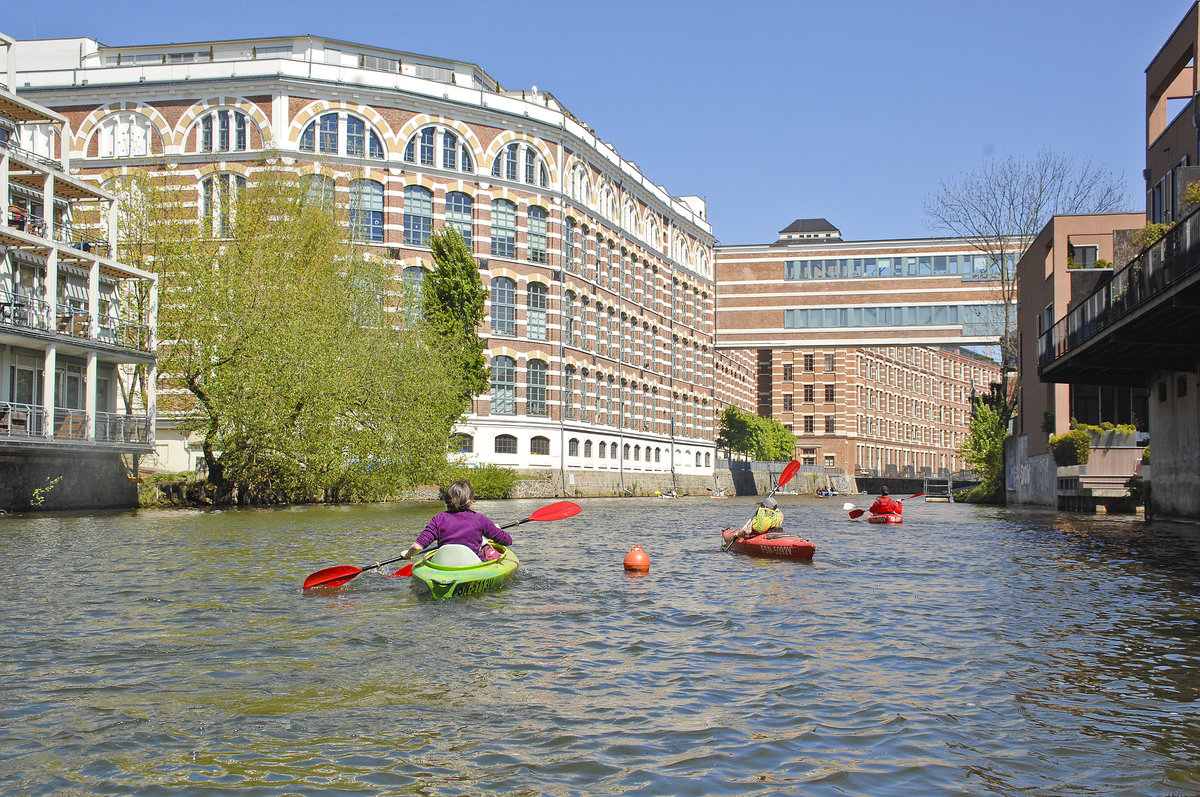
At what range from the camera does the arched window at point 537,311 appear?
54469 mm

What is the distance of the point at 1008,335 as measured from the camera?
5169cm

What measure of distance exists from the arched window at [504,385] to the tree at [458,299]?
16.3 feet

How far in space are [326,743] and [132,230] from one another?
3502cm

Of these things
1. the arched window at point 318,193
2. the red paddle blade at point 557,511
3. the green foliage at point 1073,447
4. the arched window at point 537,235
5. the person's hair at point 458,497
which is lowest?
the red paddle blade at point 557,511

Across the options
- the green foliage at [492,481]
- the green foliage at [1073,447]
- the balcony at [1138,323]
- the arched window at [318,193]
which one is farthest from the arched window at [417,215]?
the green foliage at [1073,447]

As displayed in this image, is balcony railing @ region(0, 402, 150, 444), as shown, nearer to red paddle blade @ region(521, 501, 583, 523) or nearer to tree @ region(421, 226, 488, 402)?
tree @ region(421, 226, 488, 402)

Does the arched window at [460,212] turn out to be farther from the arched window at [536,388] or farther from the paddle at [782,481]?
the paddle at [782,481]

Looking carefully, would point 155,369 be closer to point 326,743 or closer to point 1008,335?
point 326,743

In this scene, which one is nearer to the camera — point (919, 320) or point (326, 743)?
point (326, 743)

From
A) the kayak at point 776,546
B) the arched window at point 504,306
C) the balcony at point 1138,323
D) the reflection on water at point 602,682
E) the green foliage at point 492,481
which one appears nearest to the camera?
the reflection on water at point 602,682

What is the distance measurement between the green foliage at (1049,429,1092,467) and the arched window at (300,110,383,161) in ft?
107

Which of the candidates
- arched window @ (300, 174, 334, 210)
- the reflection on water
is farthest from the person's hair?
arched window @ (300, 174, 334, 210)

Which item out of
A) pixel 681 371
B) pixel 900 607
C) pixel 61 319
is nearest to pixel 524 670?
pixel 900 607

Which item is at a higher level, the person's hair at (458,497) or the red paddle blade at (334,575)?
the person's hair at (458,497)
